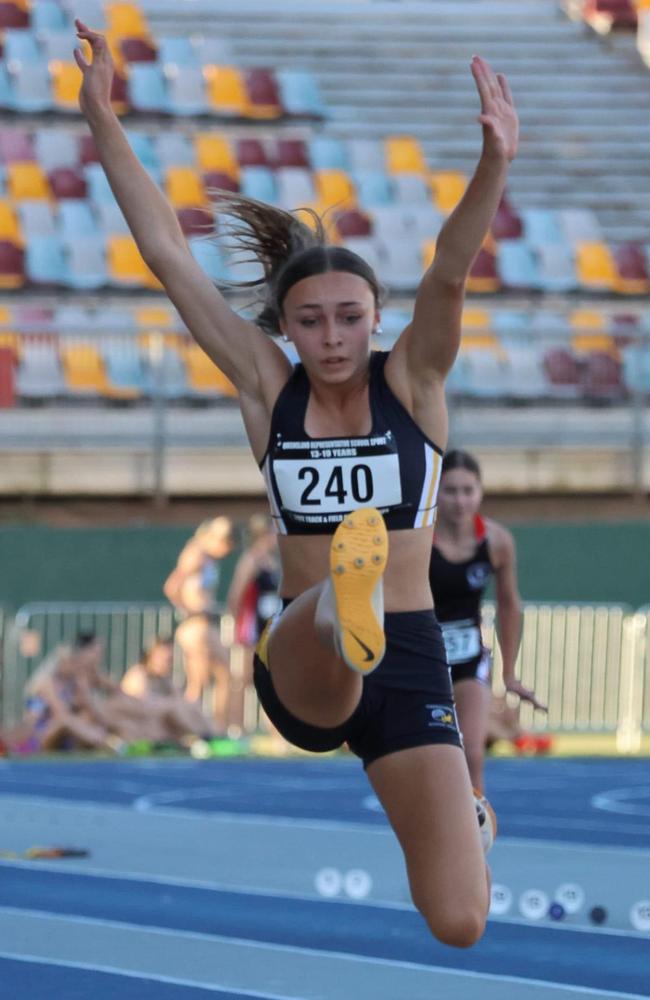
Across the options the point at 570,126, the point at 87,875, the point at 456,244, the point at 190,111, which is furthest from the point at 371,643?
the point at 570,126

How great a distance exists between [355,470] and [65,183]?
20925 millimetres

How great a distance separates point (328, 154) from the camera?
90.5 feet

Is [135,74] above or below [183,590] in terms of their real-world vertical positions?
above

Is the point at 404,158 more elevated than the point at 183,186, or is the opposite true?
the point at 404,158

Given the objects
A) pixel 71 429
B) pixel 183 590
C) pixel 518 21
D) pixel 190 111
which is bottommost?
pixel 183 590

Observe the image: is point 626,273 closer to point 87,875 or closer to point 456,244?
point 87,875

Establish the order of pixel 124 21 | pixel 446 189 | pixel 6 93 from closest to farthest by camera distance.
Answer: pixel 6 93 < pixel 446 189 < pixel 124 21

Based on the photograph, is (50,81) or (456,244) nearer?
(456,244)

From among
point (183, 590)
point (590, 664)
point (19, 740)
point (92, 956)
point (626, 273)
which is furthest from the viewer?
point (626, 273)

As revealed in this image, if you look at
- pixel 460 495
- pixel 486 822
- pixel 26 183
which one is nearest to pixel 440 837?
pixel 486 822

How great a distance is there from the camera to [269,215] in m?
6.05

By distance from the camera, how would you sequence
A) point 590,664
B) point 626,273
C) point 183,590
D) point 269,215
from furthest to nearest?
point 626,273 → point 590,664 → point 183,590 → point 269,215

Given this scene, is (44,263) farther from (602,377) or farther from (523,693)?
(523,693)

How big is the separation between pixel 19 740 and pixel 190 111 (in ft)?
44.2
